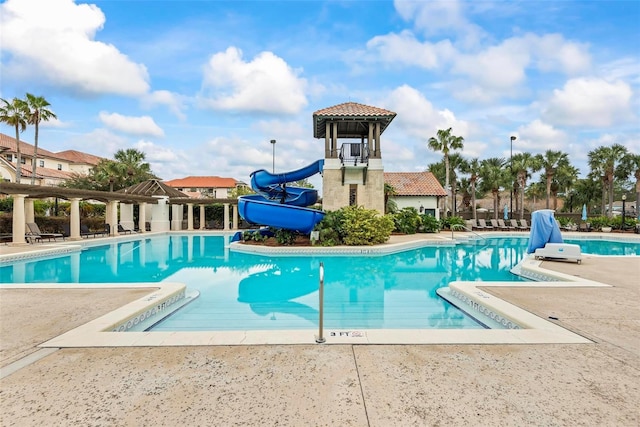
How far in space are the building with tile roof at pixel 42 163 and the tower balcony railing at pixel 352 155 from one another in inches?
1251

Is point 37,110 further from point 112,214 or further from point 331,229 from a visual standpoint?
point 331,229

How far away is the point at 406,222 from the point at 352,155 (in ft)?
20.3

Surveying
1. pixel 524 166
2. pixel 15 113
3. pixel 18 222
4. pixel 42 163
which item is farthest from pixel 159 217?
pixel 524 166

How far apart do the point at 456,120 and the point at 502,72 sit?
20227 millimetres

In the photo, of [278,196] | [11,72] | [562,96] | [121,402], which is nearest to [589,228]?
[562,96]

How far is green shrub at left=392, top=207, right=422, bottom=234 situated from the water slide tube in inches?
276

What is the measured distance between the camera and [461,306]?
21.2 feet

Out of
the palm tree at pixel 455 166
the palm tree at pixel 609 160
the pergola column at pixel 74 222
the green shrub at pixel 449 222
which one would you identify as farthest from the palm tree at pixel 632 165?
the pergola column at pixel 74 222

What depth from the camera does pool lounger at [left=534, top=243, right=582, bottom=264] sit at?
34.3 ft

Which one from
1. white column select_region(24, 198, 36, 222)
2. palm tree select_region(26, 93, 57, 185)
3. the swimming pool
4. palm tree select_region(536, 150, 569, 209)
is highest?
palm tree select_region(26, 93, 57, 185)

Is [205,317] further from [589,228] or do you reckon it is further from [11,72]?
[589,228]

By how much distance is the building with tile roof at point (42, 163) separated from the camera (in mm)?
36625

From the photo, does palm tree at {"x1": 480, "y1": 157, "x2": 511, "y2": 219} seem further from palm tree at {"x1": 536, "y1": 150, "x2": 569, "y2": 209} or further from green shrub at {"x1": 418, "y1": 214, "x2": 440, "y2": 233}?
green shrub at {"x1": 418, "y1": 214, "x2": 440, "y2": 233}

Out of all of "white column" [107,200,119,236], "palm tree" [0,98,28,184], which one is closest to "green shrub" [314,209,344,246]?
"white column" [107,200,119,236]
